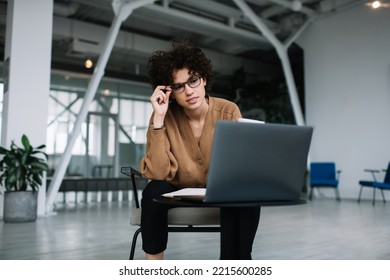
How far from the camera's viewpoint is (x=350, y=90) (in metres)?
7.34

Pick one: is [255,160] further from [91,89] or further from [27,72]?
[91,89]

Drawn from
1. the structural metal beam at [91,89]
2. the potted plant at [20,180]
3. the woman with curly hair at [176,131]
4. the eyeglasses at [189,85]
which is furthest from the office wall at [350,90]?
the eyeglasses at [189,85]

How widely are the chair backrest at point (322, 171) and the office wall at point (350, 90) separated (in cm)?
33

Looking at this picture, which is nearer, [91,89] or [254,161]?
[254,161]

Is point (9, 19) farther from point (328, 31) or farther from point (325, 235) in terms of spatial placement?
point (328, 31)

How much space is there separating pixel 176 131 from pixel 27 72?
3777mm

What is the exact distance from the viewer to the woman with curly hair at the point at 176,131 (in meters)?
1.22

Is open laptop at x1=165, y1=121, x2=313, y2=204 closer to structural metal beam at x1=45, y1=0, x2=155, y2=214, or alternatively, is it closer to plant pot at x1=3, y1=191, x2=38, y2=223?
plant pot at x1=3, y1=191, x2=38, y2=223

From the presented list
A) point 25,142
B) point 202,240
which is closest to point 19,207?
point 25,142

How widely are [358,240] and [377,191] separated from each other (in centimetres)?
463

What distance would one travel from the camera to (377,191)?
22.5 ft

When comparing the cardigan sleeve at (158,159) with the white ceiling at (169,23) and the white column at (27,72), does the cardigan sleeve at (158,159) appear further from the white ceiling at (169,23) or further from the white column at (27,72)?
the white ceiling at (169,23)

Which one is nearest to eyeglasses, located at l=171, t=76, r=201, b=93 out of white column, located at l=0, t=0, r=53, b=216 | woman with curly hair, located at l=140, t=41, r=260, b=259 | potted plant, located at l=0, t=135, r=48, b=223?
woman with curly hair, located at l=140, t=41, r=260, b=259

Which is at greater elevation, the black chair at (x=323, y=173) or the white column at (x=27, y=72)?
the white column at (x=27, y=72)
